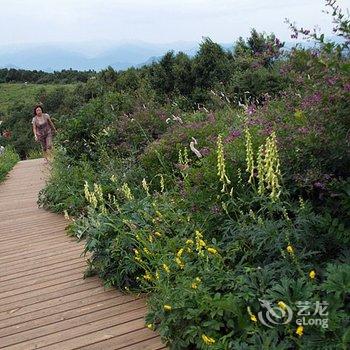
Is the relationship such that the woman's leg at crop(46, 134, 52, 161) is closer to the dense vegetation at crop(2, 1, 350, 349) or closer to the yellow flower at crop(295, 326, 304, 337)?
the dense vegetation at crop(2, 1, 350, 349)

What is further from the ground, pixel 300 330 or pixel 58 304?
pixel 300 330

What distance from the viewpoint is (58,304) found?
3.98 meters

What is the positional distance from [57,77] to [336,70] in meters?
62.4

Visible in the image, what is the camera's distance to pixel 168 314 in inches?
123

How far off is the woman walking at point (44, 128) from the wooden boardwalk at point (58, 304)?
680 cm

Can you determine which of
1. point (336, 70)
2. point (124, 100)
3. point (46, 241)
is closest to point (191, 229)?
point (336, 70)

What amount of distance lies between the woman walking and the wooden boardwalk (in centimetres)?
680

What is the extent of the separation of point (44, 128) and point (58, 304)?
31.2ft

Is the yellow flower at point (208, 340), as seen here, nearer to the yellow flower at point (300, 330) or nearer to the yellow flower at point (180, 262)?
the yellow flower at point (300, 330)

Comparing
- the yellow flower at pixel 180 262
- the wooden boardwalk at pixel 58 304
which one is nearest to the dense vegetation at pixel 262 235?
the yellow flower at pixel 180 262

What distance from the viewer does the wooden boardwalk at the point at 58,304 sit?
3.35 meters

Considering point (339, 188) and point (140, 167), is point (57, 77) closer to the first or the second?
point (140, 167)

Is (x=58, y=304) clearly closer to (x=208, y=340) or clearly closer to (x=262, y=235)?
(x=208, y=340)

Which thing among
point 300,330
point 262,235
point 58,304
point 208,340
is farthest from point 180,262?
point 58,304
